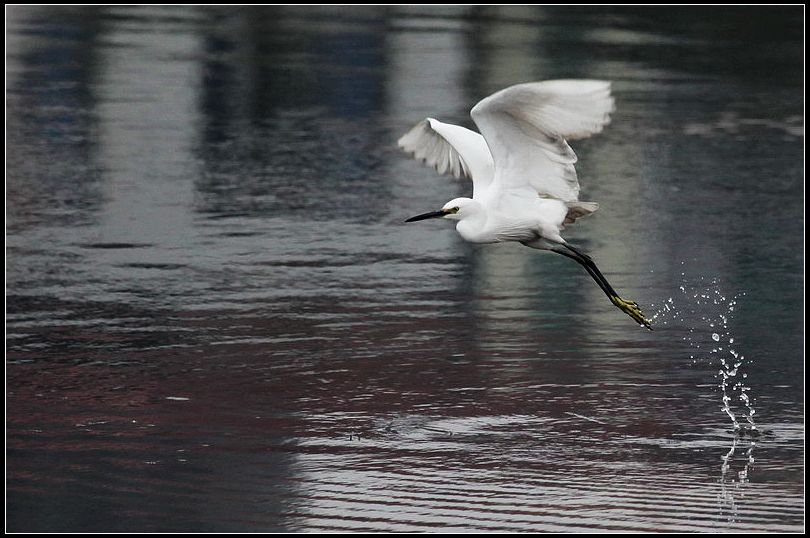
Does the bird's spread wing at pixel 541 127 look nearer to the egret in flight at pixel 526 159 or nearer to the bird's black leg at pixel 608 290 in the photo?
the egret in flight at pixel 526 159

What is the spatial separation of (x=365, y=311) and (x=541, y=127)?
9.24ft

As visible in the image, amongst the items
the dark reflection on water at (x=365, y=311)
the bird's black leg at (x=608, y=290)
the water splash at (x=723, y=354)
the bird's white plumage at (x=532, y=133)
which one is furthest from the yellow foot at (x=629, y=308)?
the bird's white plumage at (x=532, y=133)

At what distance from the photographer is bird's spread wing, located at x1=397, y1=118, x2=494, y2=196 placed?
410 inches

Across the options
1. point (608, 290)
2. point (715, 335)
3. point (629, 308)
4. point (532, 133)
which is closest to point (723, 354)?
point (715, 335)

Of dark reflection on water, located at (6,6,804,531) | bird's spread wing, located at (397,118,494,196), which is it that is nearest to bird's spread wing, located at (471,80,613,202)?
bird's spread wing, located at (397,118,494,196)

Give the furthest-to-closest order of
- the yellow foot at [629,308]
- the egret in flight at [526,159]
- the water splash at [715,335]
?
the yellow foot at [629,308], the water splash at [715,335], the egret in flight at [526,159]

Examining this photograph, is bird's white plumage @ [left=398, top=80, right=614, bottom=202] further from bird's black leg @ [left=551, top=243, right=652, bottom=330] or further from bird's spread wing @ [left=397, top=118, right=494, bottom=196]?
bird's black leg @ [left=551, top=243, right=652, bottom=330]

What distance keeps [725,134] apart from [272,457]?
11.3 metres

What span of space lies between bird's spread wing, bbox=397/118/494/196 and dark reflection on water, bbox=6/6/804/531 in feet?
3.57

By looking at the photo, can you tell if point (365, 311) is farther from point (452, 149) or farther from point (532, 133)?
point (532, 133)

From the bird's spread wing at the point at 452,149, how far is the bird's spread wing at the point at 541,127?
409 millimetres

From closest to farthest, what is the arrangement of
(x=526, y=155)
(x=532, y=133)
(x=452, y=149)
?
1. (x=532, y=133)
2. (x=526, y=155)
3. (x=452, y=149)

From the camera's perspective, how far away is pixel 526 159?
9836 millimetres

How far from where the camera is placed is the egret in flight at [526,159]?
30.0 ft
